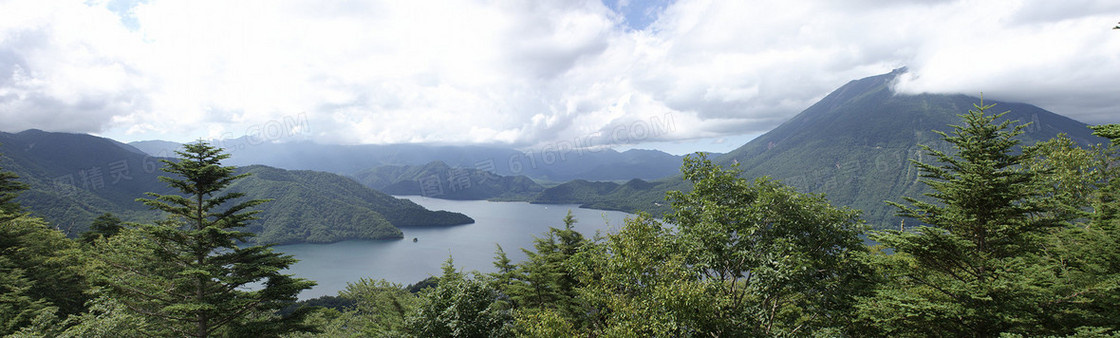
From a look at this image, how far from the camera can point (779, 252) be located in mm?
8391

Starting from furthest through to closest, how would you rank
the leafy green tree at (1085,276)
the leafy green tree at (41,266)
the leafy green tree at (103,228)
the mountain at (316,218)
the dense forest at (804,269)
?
the mountain at (316,218)
the leafy green tree at (103,228)
the leafy green tree at (41,266)
the dense forest at (804,269)
the leafy green tree at (1085,276)

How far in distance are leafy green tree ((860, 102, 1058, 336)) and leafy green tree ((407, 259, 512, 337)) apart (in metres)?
9.18

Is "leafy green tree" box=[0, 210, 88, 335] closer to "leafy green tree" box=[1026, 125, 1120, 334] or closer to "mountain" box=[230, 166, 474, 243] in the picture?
"leafy green tree" box=[1026, 125, 1120, 334]

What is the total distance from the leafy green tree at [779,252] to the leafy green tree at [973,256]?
62 centimetres

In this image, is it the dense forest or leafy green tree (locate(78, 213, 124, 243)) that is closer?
the dense forest

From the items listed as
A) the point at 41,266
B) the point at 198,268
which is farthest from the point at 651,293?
the point at 41,266

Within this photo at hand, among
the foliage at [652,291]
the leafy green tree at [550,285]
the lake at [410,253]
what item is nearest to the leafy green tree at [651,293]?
the foliage at [652,291]

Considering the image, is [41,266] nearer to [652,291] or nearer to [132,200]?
[652,291]

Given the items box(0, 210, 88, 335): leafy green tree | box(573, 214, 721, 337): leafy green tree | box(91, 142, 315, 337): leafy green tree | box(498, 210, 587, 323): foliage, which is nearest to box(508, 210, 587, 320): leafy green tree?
box(498, 210, 587, 323): foliage

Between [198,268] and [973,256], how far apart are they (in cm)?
2030

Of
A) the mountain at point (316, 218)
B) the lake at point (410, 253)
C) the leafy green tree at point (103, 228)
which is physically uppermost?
the leafy green tree at point (103, 228)

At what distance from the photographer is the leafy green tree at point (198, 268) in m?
12.9

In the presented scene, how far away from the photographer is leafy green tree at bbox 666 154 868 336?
845cm

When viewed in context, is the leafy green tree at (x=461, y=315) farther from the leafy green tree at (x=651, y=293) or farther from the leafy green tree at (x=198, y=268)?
the leafy green tree at (x=198, y=268)
